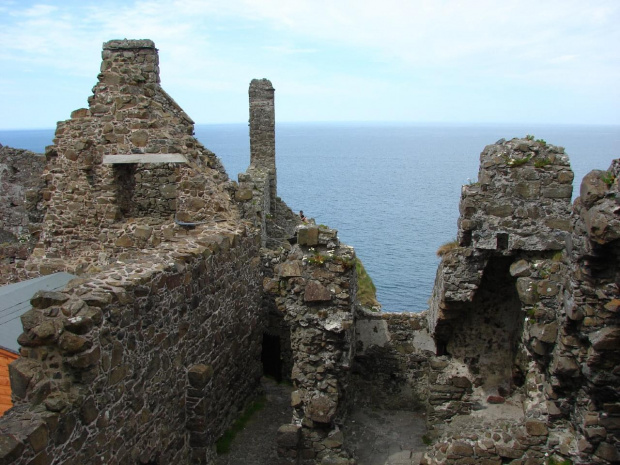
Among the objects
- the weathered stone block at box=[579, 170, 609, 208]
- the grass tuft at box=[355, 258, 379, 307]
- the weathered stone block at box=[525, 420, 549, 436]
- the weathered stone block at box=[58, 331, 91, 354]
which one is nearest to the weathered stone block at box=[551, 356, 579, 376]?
the weathered stone block at box=[525, 420, 549, 436]

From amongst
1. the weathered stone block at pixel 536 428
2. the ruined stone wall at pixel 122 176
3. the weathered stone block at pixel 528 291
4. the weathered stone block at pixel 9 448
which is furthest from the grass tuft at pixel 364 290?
the weathered stone block at pixel 9 448

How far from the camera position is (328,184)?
382 feet

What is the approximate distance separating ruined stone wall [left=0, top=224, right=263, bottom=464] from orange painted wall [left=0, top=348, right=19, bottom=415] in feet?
5.98

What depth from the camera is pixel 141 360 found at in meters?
7.97

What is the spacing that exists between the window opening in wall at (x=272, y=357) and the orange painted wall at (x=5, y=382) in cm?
732

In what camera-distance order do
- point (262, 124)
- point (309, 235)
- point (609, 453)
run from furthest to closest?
point (262, 124) → point (309, 235) → point (609, 453)

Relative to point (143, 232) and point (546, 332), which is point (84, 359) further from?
point (546, 332)

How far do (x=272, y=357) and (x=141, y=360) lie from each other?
7072 mm

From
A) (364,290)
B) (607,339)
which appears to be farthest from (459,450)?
(364,290)

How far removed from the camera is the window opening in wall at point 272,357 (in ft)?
48.0

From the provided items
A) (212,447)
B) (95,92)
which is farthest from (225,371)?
(95,92)

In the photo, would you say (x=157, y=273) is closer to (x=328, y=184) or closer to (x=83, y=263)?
(x=83, y=263)

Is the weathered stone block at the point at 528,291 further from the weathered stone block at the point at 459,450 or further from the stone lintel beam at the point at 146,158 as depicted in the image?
the stone lintel beam at the point at 146,158

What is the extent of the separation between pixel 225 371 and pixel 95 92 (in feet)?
21.4
